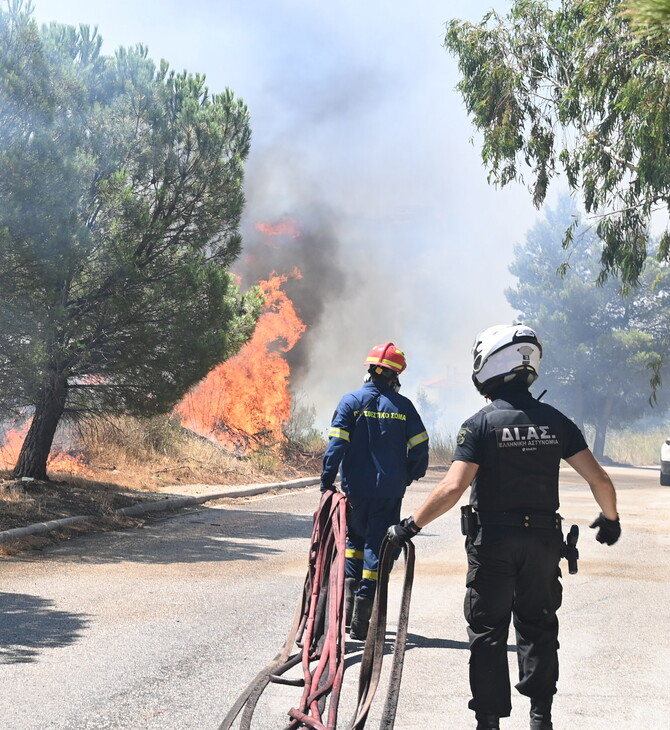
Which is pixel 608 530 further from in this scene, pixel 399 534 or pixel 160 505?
pixel 160 505

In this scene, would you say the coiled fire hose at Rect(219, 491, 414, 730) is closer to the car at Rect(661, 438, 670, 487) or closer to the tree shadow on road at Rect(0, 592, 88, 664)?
the tree shadow on road at Rect(0, 592, 88, 664)

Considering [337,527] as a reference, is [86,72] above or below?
above

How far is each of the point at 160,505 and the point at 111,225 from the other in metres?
4.19

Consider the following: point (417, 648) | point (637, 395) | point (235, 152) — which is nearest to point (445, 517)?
point (235, 152)

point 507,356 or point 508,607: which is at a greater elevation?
point 507,356

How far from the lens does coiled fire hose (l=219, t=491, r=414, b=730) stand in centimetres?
343

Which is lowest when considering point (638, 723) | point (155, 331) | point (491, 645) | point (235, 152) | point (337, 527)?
point (638, 723)

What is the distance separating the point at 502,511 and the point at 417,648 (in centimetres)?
253

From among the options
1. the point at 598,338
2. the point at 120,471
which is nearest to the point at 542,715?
the point at 120,471

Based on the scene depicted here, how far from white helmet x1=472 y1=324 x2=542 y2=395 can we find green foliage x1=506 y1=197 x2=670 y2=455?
2064 inches

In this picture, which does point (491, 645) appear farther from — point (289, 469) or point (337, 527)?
point (289, 469)

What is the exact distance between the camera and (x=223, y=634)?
6.57 metres

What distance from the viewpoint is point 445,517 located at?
15.7m

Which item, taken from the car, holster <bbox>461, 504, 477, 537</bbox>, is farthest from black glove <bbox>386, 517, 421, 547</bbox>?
the car
